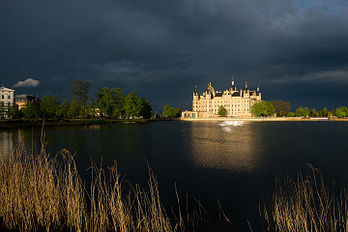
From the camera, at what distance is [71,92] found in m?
69.6

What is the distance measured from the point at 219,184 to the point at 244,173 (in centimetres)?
288

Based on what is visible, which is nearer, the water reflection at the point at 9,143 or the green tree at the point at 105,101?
the water reflection at the point at 9,143

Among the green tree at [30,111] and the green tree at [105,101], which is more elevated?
the green tree at [105,101]

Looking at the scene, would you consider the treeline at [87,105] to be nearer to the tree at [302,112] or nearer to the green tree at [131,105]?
the green tree at [131,105]

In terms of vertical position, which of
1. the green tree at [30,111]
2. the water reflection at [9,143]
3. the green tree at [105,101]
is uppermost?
the green tree at [105,101]

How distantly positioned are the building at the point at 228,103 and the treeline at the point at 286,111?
13.3 metres

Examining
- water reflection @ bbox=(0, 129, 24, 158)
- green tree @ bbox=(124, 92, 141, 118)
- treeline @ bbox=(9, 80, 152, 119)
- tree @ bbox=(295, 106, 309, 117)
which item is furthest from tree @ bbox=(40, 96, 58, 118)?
tree @ bbox=(295, 106, 309, 117)

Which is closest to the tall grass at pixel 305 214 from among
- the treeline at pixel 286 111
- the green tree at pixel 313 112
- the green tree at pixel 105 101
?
the green tree at pixel 105 101

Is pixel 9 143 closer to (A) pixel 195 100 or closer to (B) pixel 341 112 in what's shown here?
(A) pixel 195 100

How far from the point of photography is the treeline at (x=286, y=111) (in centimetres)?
12838

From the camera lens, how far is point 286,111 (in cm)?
16612

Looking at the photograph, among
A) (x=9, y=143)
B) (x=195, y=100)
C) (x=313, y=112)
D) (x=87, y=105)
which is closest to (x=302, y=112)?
(x=313, y=112)

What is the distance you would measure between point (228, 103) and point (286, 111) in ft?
170

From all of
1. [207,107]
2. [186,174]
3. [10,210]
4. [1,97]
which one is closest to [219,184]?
[186,174]
